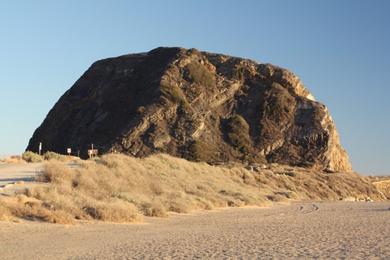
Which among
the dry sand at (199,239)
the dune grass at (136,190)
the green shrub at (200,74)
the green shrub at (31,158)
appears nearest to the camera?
the dry sand at (199,239)

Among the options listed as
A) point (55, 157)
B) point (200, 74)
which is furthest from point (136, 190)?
point (200, 74)

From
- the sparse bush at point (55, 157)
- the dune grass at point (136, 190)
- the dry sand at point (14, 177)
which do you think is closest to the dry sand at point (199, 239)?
the dune grass at point (136, 190)

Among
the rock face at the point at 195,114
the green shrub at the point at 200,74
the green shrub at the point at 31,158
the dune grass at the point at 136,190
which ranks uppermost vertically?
the green shrub at the point at 200,74

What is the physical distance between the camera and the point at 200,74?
209 ft

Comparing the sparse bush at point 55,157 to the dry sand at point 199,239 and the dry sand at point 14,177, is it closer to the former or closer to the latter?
the dry sand at point 14,177

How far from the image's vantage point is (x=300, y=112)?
61844 millimetres

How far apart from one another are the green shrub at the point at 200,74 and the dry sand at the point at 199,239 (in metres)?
42.5

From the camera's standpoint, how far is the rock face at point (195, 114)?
56.1m

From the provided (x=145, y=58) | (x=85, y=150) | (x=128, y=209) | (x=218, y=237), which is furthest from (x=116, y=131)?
(x=218, y=237)

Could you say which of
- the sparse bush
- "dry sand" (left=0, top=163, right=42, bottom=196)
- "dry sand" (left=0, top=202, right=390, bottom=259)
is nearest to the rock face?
the sparse bush

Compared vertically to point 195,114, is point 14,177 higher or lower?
lower

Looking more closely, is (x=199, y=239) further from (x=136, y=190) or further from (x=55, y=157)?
(x=55, y=157)

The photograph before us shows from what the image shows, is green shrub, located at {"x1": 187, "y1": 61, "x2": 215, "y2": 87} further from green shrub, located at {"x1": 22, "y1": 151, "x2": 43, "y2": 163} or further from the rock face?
green shrub, located at {"x1": 22, "y1": 151, "x2": 43, "y2": 163}

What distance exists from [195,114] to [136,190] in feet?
111
